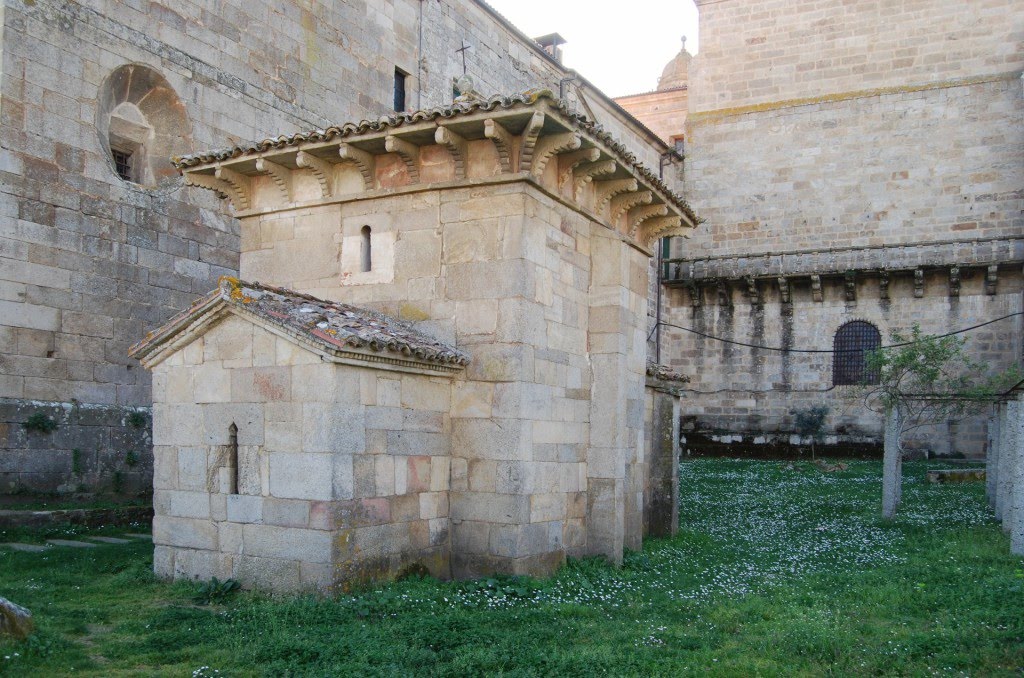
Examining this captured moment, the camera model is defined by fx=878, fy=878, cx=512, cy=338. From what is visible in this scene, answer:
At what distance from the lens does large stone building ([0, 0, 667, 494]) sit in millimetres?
11273

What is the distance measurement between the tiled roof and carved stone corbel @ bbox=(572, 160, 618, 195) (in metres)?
0.14

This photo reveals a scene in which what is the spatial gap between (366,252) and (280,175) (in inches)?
52.4

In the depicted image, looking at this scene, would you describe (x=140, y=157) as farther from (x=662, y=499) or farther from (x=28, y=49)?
(x=662, y=499)

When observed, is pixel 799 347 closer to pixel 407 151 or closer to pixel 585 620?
pixel 407 151

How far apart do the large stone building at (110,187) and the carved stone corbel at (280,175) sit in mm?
3793

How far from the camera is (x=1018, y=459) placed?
400 inches

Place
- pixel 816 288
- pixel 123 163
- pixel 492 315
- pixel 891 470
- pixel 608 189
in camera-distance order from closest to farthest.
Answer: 1. pixel 492 315
2. pixel 608 189
3. pixel 123 163
4. pixel 891 470
5. pixel 816 288

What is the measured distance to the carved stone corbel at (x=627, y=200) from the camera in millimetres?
10648

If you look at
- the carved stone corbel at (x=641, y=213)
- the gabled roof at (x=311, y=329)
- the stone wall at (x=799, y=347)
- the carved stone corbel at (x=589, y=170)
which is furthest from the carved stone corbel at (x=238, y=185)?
the stone wall at (x=799, y=347)

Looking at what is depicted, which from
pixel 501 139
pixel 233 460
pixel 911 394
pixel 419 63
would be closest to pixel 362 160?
pixel 501 139

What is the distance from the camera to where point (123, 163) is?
13.3 metres

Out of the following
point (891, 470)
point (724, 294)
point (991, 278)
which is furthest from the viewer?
point (724, 294)

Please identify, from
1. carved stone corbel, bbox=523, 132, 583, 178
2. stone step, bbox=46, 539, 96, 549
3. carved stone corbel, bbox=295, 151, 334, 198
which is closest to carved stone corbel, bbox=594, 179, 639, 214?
carved stone corbel, bbox=523, 132, 583, 178

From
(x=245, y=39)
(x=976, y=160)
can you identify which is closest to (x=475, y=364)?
(x=245, y=39)
